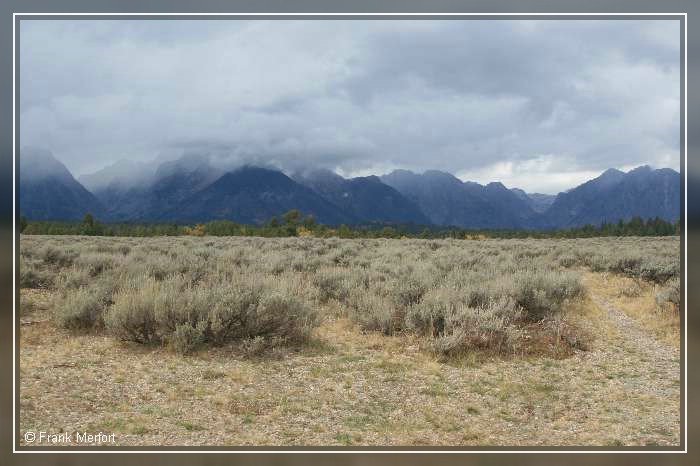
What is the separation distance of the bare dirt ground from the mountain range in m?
2.16

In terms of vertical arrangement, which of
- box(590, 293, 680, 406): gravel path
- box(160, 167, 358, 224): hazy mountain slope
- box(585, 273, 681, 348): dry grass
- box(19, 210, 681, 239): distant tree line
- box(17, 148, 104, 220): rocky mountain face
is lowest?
box(590, 293, 680, 406): gravel path

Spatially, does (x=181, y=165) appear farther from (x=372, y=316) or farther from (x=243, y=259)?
(x=372, y=316)

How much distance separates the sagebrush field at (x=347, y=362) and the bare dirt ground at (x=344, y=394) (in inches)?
0.9

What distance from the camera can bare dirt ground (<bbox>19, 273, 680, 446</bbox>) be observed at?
15.2 ft

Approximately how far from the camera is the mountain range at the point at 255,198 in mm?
13664

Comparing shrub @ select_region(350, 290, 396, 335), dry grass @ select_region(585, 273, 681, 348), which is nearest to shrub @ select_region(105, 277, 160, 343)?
shrub @ select_region(350, 290, 396, 335)

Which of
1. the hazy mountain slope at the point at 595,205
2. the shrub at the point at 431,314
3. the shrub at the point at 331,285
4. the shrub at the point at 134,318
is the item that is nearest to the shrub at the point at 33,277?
the shrub at the point at 134,318

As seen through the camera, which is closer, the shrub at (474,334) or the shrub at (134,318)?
the shrub at (134,318)

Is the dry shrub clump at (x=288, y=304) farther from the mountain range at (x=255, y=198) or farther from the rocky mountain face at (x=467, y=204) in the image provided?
the rocky mountain face at (x=467, y=204)

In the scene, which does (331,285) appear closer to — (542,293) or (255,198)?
(542,293)

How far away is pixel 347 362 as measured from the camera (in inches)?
268

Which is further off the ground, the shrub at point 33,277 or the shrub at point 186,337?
the shrub at point 33,277

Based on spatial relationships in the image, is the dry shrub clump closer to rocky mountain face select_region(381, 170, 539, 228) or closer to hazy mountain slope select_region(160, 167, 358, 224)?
A: rocky mountain face select_region(381, 170, 539, 228)

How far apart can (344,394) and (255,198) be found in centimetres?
18279
